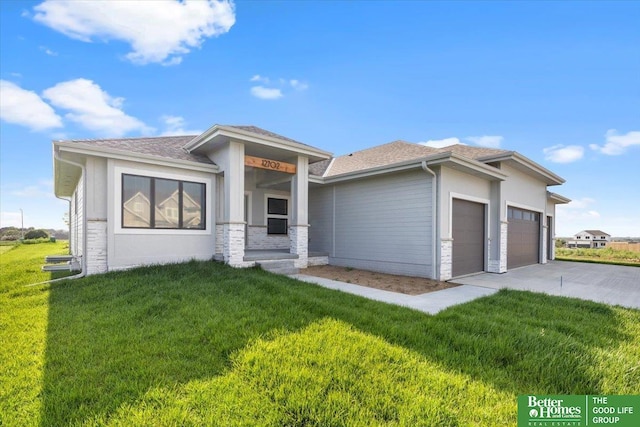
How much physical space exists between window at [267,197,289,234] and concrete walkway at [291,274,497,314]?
215 inches

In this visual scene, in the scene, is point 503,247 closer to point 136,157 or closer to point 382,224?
point 382,224

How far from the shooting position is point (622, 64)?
8891 mm

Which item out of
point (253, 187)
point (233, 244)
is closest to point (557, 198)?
point (253, 187)

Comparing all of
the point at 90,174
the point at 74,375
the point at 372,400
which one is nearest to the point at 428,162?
the point at 372,400

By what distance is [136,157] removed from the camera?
304 inches

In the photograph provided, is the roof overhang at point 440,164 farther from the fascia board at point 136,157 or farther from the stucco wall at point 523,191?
the fascia board at point 136,157

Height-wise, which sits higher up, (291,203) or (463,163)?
(463,163)

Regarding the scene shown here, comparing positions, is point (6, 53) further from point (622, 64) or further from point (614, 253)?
point (614, 253)

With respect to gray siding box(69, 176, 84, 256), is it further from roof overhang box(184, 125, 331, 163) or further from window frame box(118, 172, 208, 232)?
roof overhang box(184, 125, 331, 163)

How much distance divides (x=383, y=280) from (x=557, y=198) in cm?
1389

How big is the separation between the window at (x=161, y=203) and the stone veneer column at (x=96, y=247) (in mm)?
529

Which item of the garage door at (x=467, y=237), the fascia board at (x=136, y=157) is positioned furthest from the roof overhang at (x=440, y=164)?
the fascia board at (x=136, y=157)

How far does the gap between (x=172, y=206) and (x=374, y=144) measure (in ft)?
32.1

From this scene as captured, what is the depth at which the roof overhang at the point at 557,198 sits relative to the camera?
604 inches
